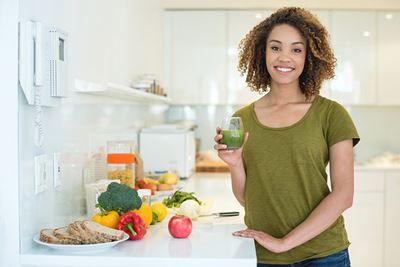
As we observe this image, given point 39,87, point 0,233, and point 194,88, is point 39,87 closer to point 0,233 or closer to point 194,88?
point 0,233

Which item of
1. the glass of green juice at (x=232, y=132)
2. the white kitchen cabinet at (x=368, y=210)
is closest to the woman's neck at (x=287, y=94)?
the glass of green juice at (x=232, y=132)

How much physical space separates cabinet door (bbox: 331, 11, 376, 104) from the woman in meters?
3.27

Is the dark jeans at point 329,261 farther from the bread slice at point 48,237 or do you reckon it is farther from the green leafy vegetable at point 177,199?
the green leafy vegetable at point 177,199

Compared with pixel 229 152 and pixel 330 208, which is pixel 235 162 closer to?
pixel 229 152

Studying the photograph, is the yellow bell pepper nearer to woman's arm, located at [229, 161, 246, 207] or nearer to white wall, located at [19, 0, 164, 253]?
white wall, located at [19, 0, 164, 253]

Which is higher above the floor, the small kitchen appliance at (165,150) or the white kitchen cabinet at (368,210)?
the small kitchen appliance at (165,150)

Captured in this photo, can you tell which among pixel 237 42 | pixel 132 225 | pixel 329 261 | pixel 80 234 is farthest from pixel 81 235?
pixel 237 42

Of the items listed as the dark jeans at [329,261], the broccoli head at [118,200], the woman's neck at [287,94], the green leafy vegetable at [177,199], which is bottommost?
the dark jeans at [329,261]

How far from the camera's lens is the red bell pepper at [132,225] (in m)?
1.96

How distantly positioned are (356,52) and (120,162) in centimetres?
326

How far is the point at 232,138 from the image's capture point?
201cm

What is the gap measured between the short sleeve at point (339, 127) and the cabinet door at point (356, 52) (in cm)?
344

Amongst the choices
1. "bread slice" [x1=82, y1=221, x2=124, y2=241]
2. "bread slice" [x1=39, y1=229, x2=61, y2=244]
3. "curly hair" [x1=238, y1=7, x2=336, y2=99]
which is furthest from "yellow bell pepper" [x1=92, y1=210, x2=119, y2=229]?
"curly hair" [x1=238, y1=7, x2=336, y2=99]

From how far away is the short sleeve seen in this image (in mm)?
1917
